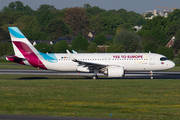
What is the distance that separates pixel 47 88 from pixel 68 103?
7973 millimetres

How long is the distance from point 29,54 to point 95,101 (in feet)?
69.0

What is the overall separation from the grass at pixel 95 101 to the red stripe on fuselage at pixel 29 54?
36.1 feet

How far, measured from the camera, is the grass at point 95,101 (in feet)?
64.0

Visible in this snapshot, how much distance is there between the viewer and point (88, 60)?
4144cm

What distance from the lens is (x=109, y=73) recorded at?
38.8 metres

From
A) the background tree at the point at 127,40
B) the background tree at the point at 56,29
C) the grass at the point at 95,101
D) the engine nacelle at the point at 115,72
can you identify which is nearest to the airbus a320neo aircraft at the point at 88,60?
the engine nacelle at the point at 115,72

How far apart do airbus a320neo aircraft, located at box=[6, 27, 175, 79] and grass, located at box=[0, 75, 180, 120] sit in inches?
377

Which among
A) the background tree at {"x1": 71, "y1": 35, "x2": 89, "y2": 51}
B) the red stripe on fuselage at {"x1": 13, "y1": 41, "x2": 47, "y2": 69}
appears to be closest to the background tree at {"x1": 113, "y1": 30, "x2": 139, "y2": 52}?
the background tree at {"x1": 71, "y1": 35, "x2": 89, "y2": 51}

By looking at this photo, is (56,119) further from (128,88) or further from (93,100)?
(128,88)

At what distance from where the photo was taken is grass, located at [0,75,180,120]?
19.5 meters

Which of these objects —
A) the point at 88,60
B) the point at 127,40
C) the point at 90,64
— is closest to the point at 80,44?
the point at 127,40

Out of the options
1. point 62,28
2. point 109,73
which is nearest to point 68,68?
point 109,73

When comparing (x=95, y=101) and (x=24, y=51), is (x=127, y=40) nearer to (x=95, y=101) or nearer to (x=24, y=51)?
(x=24, y=51)

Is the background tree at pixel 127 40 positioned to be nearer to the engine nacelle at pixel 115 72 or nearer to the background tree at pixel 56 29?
the engine nacelle at pixel 115 72
